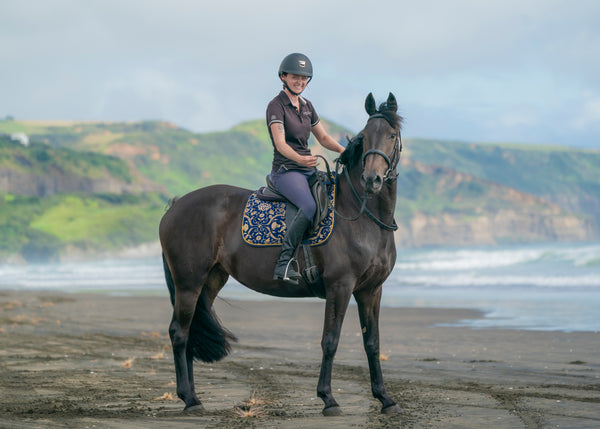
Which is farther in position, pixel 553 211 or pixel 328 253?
pixel 553 211

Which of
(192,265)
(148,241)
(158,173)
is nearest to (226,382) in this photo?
(192,265)

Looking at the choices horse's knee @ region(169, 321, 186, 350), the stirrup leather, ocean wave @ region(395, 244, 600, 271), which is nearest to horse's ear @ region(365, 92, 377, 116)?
the stirrup leather

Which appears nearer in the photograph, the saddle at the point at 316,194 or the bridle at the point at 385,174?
the bridle at the point at 385,174

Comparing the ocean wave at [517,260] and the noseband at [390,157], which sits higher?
the ocean wave at [517,260]

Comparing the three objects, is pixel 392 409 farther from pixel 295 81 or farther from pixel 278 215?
pixel 295 81

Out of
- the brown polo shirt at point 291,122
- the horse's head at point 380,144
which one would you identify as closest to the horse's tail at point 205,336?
the brown polo shirt at point 291,122

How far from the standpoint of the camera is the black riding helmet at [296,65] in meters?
6.88

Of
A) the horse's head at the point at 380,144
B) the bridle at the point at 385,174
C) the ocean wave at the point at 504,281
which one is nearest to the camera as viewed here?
the horse's head at the point at 380,144

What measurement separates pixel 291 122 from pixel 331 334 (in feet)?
6.84

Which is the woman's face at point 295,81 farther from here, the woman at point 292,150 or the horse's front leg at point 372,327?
the horse's front leg at point 372,327

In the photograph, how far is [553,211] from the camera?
171125 mm

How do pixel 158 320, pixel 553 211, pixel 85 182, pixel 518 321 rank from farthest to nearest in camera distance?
pixel 553 211 → pixel 85 182 → pixel 158 320 → pixel 518 321

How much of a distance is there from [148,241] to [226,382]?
97.0 metres

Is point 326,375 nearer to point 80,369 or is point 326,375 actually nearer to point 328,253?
point 328,253
